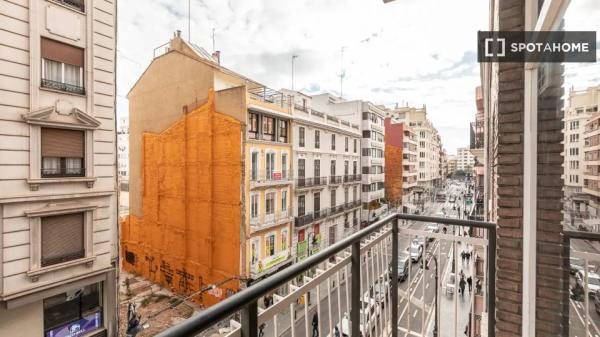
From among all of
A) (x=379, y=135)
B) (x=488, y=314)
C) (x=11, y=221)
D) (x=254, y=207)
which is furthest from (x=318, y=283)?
(x=379, y=135)

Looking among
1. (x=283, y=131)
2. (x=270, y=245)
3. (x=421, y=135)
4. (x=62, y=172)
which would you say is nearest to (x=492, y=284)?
(x=62, y=172)

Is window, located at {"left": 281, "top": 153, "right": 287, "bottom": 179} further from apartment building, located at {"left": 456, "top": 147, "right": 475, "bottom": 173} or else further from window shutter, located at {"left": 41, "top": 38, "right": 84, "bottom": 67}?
apartment building, located at {"left": 456, "top": 147, "right": 475, "bottom": 173}

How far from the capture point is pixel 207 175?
14375 millimetres

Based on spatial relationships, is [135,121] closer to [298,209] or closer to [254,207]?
[254,207]

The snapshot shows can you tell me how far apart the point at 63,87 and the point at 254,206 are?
8.55 meters

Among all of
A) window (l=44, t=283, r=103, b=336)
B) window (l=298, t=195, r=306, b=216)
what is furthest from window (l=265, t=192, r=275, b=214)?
window (l=44, t=283, r=103, b=336)

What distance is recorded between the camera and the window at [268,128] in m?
14.6

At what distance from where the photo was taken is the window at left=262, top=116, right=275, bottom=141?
14555 mm

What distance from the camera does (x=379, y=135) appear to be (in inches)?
1109

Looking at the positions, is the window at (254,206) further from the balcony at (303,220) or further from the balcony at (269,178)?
the balcony at (303,220)

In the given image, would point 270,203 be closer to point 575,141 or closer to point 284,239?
point 284,239

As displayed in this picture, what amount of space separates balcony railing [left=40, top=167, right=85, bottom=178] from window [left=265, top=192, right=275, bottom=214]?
8.36m

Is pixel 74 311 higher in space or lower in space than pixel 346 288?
lower

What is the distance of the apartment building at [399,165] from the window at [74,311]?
2840 centimetres
